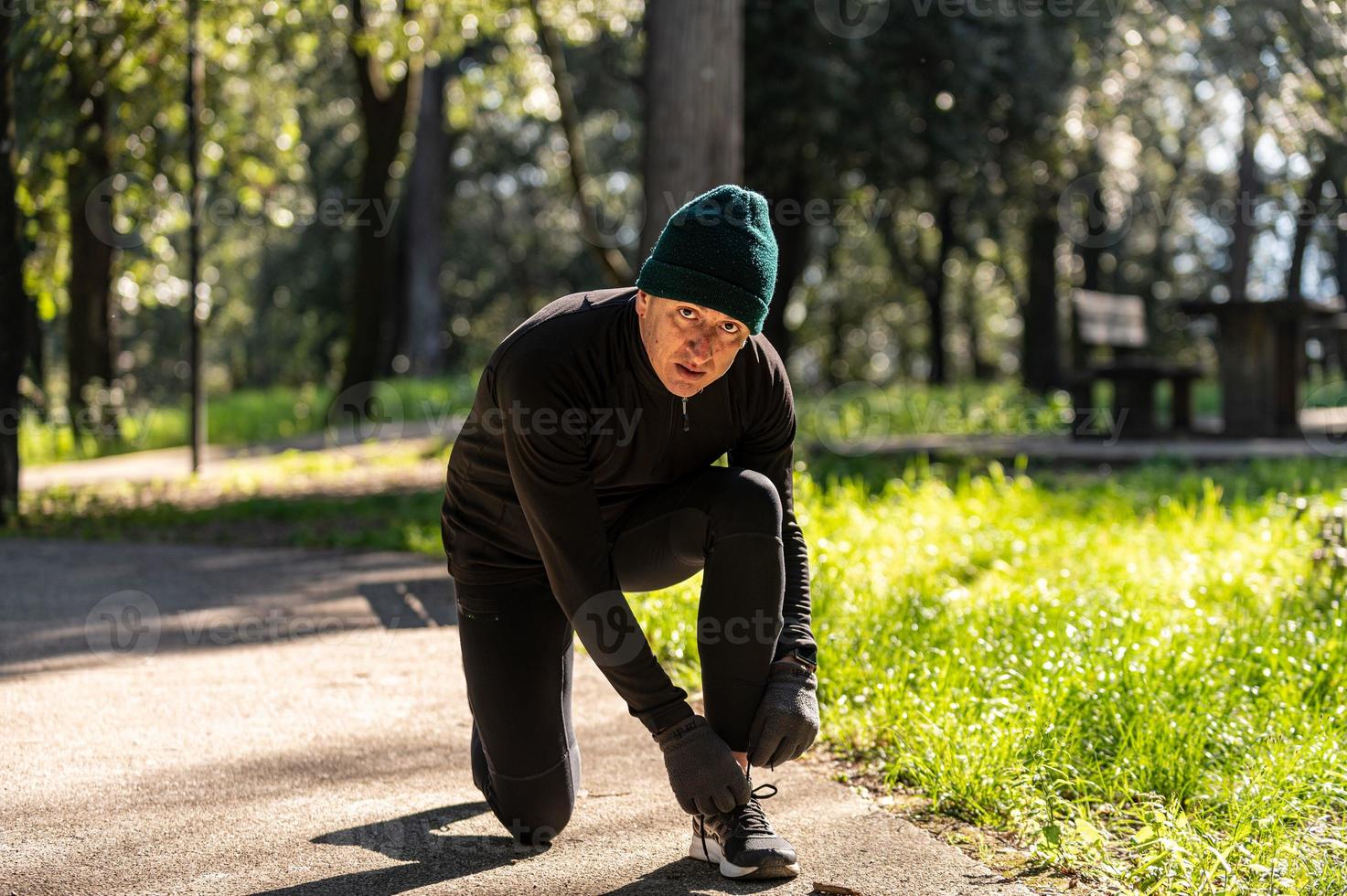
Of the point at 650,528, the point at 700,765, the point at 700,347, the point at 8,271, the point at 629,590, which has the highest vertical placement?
the point at 8,271

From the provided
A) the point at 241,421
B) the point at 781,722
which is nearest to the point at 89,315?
the point at 241,421

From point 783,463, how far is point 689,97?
18.2 feet

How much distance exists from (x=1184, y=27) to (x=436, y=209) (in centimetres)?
1263

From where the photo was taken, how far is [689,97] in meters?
8.27

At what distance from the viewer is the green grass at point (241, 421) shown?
44.2 feet

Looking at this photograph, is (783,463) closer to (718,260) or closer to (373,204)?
(718,260)

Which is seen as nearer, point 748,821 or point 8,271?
point 748,821

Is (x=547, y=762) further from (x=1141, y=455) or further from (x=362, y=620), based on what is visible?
(x=1141, y=455)

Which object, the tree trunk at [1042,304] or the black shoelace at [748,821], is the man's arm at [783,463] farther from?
the tree trunk at [1042,304]

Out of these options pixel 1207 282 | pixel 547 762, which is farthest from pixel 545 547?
pixel 1207 282

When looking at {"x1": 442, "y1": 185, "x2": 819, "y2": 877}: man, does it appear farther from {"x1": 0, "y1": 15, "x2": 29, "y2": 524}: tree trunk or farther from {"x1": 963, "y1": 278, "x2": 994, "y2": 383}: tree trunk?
{"x1": 963, "y1": 278, "x2": 994, "y2": 383}: tree trunk

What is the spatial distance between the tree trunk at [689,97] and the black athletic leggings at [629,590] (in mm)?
5258

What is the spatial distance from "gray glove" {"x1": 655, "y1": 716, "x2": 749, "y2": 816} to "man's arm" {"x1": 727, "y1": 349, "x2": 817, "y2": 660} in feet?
1.22

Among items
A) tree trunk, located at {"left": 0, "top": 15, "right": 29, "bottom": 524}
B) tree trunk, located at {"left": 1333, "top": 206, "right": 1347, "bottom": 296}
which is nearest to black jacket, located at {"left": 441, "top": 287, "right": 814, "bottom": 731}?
tree trunk, located at {"left": 0, "top": 15, "right": 29, "bottom": 524}
